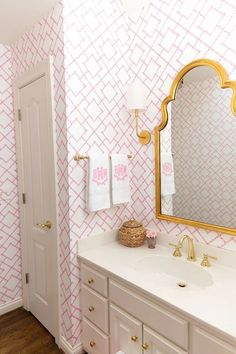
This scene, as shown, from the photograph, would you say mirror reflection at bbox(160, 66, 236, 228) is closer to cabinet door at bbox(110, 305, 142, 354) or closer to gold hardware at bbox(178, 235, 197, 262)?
Answer: gold hardware at bbox(178, 235, 197, 262)

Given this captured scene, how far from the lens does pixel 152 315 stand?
1.24 m

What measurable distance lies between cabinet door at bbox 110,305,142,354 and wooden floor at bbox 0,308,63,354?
64cm

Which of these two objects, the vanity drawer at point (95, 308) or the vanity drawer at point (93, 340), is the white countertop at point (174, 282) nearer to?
the vanity drawer at point (95, 308)

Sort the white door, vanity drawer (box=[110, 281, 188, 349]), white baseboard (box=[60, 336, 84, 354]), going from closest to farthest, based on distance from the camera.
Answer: vanity drawer (box=[110, 281, 188, 349]) < white baseboard (box=[60, 336, 84, 354]) < the white door

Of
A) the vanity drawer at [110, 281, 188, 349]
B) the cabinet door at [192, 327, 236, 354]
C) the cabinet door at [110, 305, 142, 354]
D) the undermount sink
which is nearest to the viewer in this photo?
the cabinet door at [192, 327, 236, 354]

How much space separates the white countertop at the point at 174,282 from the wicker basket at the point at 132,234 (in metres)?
0.04

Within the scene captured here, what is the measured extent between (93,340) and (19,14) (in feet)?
7.62

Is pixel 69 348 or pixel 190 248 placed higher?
pixel 190 248

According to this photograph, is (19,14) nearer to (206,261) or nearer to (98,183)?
(98,183)

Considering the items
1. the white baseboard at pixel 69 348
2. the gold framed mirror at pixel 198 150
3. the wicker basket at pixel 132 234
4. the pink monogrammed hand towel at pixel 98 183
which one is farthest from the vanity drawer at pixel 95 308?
the gold framed mirror at pixel 198 150

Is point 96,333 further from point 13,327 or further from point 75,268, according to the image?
point 13,327

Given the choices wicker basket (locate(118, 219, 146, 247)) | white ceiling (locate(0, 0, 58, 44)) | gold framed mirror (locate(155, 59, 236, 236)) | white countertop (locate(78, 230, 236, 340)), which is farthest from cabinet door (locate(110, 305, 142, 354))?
white ceiling (locate(0, 0, 58, 44))

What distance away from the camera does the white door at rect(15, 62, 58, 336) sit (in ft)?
6.20

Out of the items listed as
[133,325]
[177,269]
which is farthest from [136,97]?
[133,325]
